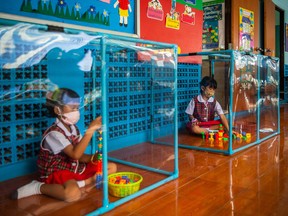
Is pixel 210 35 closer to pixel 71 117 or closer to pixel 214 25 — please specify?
pixel 214 25

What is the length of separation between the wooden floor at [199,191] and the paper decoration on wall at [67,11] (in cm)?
112

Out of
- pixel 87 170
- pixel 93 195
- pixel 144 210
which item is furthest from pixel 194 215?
pixel 87 170

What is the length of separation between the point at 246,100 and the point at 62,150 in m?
1.97

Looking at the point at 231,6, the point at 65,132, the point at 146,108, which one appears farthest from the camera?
the point at 231,6

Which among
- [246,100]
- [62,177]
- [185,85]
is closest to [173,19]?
[185,85]

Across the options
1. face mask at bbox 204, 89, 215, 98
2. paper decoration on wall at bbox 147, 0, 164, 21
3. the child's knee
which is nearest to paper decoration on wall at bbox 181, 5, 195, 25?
paper decoration on wall at bbox 147, 0, 164, 21

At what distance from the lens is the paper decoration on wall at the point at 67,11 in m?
2.07

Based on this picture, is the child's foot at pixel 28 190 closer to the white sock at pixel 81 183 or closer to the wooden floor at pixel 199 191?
the wooden floor at pixel 199 191

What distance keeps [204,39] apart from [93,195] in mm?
4141

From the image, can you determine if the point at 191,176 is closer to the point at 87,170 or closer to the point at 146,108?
the point at 87,170

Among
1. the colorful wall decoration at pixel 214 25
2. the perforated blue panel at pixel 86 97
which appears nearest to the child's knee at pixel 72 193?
the perforated blue panel at pixel 86 97

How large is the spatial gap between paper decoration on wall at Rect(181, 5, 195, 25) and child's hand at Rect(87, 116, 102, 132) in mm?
2468

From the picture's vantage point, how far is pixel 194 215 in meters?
1.48

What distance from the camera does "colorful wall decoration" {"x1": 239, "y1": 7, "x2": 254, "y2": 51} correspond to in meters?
5.10
